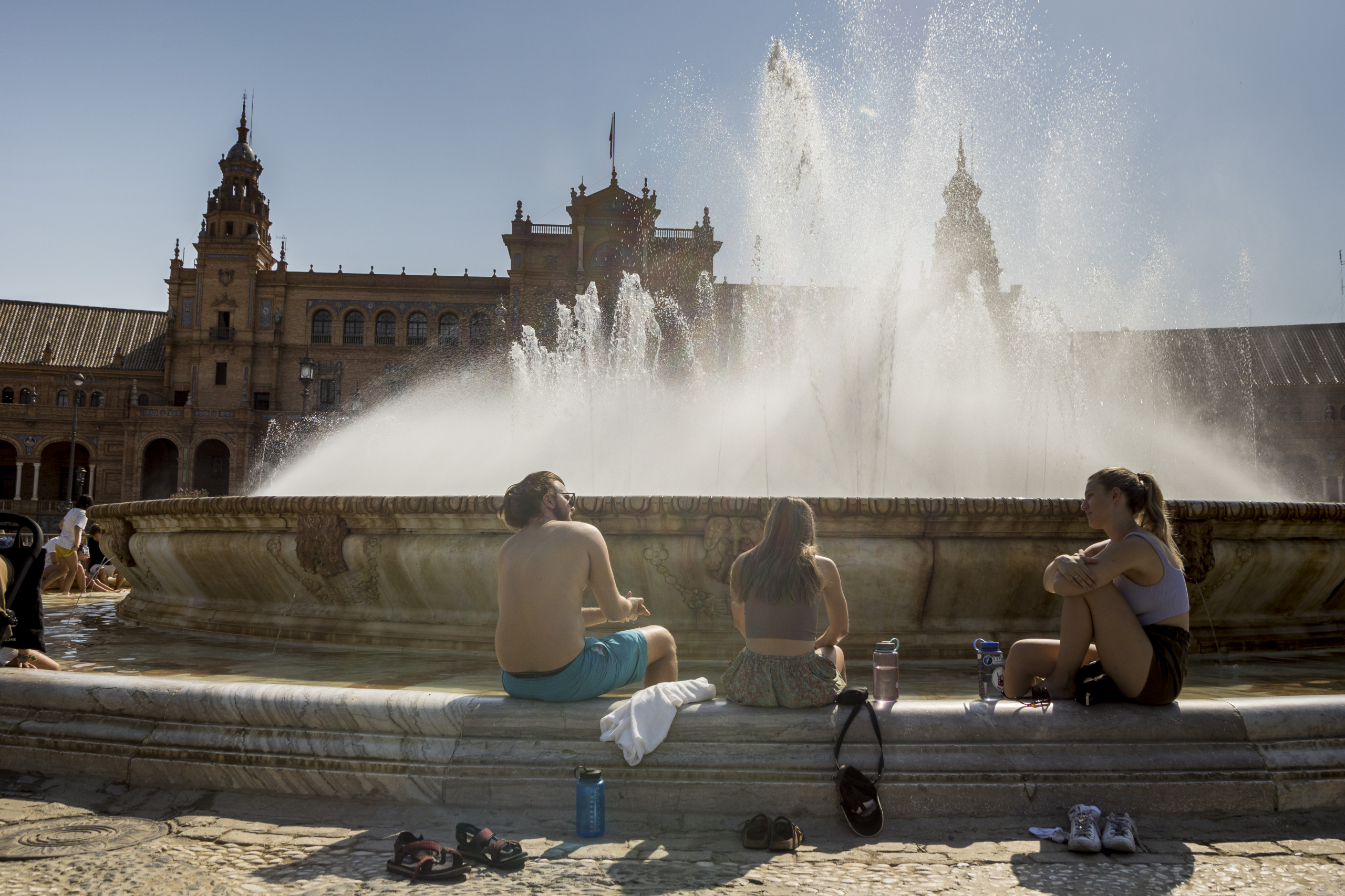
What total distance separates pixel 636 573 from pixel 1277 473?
48.4 m

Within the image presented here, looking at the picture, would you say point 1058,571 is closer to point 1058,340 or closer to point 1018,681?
point 1018,681

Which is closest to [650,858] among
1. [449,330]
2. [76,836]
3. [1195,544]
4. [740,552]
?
[76,836]

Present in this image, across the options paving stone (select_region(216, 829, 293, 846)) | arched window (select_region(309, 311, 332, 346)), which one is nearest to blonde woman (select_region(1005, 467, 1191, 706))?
paving stone (select_region(216, 829, 293, 846))

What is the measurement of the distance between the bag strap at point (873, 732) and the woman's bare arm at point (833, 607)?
41 cm

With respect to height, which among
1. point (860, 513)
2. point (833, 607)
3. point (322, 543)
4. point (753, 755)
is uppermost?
point (860, 513)

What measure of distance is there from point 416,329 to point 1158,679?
167ft

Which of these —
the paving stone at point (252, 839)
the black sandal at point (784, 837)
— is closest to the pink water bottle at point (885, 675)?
the black sandal at point (784, 837)

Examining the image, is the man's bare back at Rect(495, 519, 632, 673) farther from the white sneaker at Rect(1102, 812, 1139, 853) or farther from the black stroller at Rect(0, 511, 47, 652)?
the black stroller at Rect(0, 511, 47, 652)

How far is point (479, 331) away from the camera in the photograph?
50344mm

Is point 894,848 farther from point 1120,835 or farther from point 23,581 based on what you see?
point 23,581

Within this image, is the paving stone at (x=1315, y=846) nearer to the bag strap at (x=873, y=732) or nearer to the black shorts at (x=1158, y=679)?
the black shorts at (x=1158, y=679)

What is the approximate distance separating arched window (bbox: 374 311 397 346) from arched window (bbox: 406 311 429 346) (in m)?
0.69

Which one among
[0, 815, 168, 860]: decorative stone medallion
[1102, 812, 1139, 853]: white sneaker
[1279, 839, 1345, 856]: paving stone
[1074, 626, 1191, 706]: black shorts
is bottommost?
[0, 815, 168, 860]: decorative stone medallion

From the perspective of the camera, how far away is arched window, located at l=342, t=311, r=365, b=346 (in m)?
50.4
